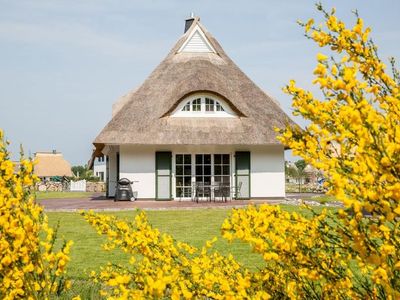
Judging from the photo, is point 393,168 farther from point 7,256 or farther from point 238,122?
point 238,122

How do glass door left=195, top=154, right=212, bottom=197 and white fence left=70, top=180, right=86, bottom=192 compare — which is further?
white fence left=70, top=180, right=86, bottom=192

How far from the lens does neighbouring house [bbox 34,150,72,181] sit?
6225cm

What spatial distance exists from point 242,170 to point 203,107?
9.97 feet

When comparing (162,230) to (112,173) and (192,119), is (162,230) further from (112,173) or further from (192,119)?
(112,173)

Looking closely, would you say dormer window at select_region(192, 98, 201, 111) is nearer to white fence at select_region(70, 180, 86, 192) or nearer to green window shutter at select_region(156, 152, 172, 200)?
green window shutter at select_region(156, 152, 172, 200)

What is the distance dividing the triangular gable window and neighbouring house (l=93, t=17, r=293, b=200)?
108 inches

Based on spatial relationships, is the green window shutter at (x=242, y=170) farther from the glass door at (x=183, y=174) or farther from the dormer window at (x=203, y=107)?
the glass door at (x=183, y=174)

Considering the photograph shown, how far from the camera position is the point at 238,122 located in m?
20.3

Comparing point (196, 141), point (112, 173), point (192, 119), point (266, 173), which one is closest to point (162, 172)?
point (196, 141)

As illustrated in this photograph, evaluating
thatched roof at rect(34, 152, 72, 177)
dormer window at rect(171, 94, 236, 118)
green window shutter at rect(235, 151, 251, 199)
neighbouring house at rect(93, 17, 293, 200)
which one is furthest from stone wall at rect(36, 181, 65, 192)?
green window shutter at rect(235, 151, 251, 199)

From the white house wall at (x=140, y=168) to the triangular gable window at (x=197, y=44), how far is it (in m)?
6.34

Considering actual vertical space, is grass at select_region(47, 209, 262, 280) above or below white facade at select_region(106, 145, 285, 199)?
below

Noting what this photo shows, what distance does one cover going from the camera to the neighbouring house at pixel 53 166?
6225 cm

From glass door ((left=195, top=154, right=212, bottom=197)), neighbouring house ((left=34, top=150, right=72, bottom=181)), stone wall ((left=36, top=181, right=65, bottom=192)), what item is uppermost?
neighbouring house ((left=34, top=150, right=72, bottom=181))
